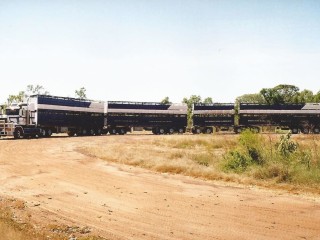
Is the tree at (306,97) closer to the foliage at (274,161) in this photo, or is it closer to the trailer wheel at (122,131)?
the trailer wheel at (122,131)

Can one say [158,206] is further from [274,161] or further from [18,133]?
[18,133]

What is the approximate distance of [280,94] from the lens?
97.9 metres

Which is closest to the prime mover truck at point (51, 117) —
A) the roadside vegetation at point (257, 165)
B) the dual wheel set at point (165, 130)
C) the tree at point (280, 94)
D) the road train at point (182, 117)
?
the road train at point (182, 117)

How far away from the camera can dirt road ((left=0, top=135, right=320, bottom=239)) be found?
686 cm

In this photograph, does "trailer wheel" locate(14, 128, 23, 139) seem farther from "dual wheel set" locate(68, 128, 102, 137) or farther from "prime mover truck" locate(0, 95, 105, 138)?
"dual wheel set" locate(68, 128, 102, 137)

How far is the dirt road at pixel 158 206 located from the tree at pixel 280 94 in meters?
83.1

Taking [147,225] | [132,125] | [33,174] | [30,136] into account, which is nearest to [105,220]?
[147,225]

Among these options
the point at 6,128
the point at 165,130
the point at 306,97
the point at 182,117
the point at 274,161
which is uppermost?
the point at 306,97

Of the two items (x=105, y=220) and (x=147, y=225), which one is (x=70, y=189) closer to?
(x=105, y=220)

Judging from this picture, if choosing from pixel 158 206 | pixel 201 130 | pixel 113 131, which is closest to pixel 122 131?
pixel 113 131

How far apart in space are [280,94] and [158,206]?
96.7 m

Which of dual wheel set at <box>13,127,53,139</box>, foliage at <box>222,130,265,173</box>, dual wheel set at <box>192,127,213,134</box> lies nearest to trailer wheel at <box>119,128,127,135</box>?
dual wheel set at <box>192,127,213,134</box>

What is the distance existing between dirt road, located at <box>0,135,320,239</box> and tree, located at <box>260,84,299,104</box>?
83.1 meters

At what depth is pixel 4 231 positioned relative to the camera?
6.75 m
